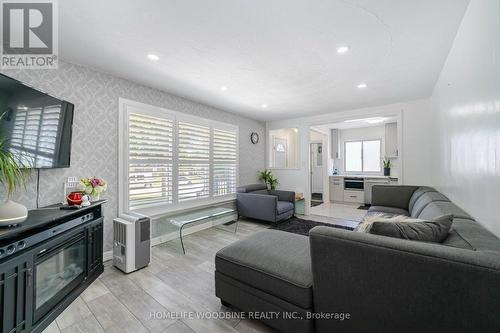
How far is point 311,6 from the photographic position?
159cm

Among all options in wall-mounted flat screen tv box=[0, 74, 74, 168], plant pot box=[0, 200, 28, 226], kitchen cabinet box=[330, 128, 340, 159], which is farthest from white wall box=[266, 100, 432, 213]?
plant pot box=[0, 200, 28, 226]

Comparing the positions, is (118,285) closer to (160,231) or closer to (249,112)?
(160,231)

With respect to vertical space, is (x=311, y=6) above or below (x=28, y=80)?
above

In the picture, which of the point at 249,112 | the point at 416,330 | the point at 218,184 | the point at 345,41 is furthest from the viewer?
the point at 249,112

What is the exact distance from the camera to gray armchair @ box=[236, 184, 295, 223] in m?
4.19

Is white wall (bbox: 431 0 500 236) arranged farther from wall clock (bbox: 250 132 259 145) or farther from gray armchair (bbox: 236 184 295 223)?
wall clock (bbox: 250 132 259 145)

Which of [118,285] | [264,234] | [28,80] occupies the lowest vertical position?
[118,285]

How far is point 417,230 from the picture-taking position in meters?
1.27

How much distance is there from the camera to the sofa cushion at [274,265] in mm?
1365

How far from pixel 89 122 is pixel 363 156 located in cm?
743

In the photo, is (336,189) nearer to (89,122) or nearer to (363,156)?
(363,156)

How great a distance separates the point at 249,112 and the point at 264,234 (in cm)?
340

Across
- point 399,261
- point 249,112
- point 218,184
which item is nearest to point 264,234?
point 399,261

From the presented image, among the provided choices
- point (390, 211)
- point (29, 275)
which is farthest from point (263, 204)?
point (29, 275)
